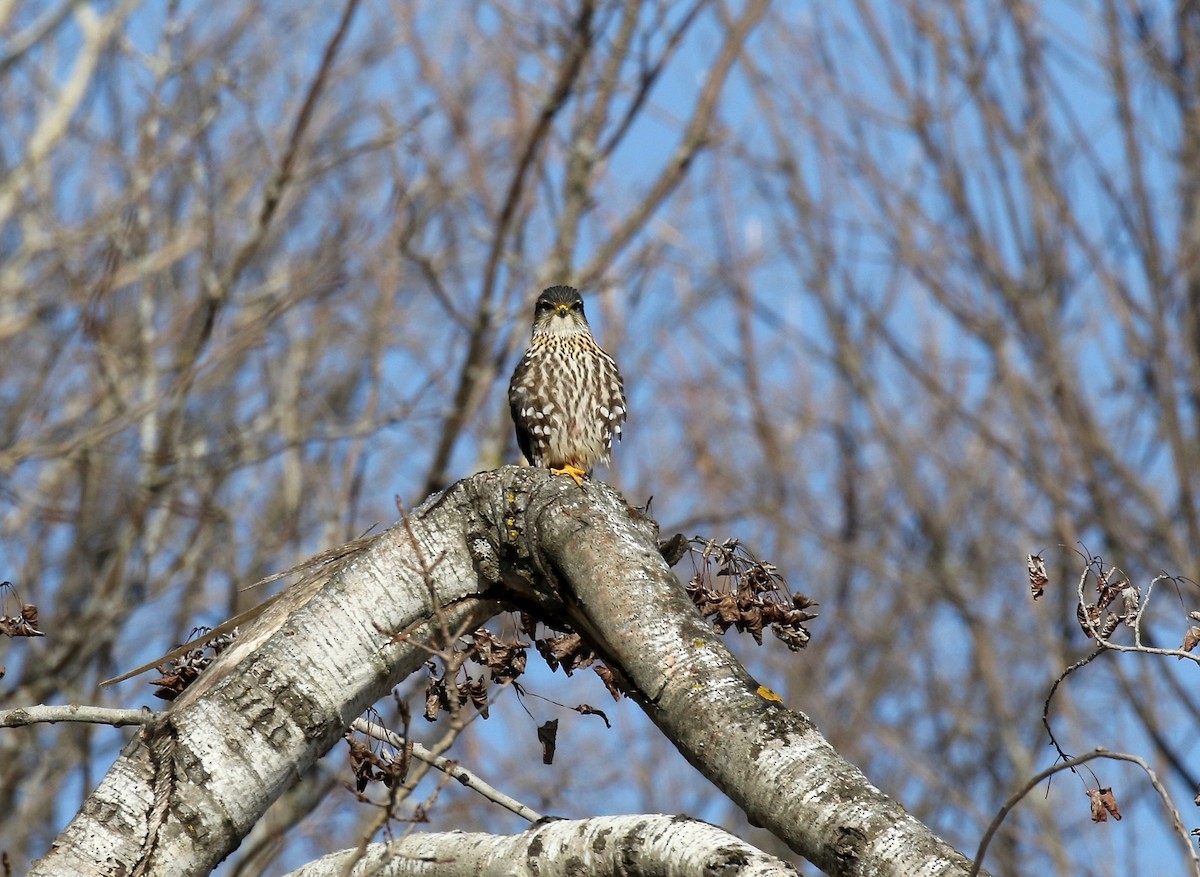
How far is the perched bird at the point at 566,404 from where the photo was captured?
5418 millimetres

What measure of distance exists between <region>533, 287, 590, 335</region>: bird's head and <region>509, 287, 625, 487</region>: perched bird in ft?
0.40

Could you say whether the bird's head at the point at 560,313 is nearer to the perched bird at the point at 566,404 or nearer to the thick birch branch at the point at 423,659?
the perched bird at the point at 566,404

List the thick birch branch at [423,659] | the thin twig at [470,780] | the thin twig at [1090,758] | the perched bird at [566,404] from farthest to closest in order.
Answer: the perched bird at [566,404] < the thin twig at [470,780] < the thick birch branch at [423,659] < the thin twig at [1090,758]

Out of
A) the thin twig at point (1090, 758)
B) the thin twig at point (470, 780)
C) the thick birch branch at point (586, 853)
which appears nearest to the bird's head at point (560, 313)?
the thin twig at point (470, 780)

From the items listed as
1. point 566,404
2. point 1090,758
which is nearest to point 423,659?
point 1090,758

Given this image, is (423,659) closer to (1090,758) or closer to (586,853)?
(586,853)

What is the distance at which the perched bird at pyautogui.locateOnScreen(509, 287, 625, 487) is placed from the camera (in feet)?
17.8

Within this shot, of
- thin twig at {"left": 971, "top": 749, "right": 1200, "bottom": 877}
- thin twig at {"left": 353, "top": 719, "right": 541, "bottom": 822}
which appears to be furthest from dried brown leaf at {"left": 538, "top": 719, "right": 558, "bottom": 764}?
thin twig at {"left": 971, "top": 749, "right": 1200, "bottom": 877}

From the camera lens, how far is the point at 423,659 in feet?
8.62

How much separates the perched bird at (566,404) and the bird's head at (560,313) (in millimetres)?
122

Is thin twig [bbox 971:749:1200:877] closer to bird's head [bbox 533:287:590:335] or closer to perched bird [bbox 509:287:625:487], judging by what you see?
perched bird [bbox 509:287:625:487]

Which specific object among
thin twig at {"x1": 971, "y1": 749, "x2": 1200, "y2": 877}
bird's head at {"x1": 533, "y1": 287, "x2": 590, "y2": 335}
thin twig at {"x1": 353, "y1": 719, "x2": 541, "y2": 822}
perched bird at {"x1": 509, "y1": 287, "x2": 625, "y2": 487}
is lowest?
thin twig at {"x1": 971, "y1": 749, "x2": 1200, "y2": 877}

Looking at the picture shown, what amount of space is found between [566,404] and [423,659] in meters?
2.85

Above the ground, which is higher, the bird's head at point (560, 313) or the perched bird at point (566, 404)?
the bird's head at point (560, 313)
